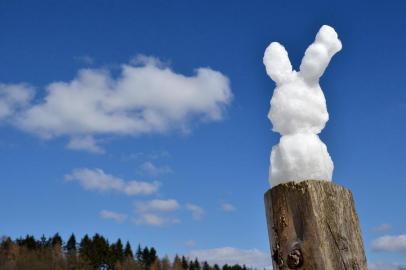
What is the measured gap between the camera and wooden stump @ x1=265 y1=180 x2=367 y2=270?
3.08 meters

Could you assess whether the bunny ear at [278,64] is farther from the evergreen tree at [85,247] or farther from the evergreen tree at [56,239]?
the evergreen tree at [56,239]

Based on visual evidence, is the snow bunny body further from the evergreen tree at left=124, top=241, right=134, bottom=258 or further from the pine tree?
the evergreen tree at left=124, top=241, right=134, bottom=258

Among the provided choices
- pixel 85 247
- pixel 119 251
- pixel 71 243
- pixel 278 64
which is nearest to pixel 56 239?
pixel 71 243

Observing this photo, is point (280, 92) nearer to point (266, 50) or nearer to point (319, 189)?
point (266, 50)

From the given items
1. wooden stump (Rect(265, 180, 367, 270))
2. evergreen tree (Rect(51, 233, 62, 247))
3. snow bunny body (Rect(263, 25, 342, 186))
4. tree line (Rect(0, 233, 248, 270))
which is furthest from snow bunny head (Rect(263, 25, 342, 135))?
evergreen tree (Rect(51, 233, 62, 247))

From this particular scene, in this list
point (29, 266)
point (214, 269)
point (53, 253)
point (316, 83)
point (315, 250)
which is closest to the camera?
point (315, 250)

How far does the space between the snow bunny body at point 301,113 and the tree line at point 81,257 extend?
101921mm

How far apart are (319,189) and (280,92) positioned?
814 mm

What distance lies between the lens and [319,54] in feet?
11.5

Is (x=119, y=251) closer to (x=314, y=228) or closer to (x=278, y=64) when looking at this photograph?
(x=278, y=64)

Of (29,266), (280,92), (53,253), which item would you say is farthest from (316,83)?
(53,253)

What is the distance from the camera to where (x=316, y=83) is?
11.8ft

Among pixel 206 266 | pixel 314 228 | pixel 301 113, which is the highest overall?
pixel 206 266

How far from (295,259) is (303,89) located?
4.09 ft
